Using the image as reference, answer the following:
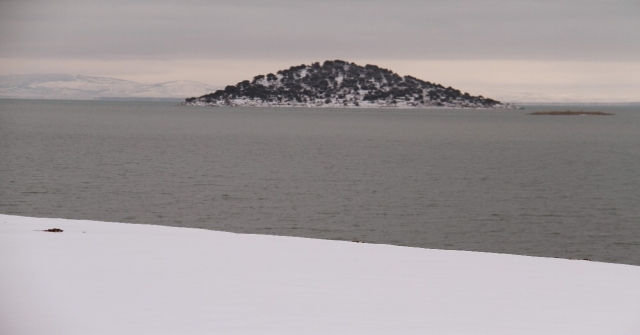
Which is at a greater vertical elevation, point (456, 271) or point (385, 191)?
point (456, 271)

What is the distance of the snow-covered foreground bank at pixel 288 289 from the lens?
8031 millimetres

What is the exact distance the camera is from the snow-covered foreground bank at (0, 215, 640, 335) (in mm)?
8031

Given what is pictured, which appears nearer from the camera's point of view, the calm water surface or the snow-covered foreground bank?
the snow-covered foreground bank

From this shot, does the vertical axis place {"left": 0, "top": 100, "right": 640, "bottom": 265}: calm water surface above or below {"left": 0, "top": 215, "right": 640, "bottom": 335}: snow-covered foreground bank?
below

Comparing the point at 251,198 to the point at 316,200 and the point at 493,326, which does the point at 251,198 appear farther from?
the point at 493,326

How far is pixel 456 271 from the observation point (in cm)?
1130

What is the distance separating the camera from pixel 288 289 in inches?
380

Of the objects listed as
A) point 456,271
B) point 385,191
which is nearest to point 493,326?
point 456,271

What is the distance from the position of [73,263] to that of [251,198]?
91.3ft

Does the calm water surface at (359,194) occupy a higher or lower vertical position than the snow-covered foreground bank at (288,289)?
lower

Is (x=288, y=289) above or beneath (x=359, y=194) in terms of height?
above

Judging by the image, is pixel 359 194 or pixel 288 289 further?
pixel 359 194

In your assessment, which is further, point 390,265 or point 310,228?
point 310,228

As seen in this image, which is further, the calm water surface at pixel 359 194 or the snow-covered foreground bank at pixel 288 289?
the calm water surface at pixel 359 194
